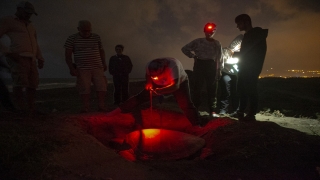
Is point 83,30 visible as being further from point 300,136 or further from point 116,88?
point 300,136

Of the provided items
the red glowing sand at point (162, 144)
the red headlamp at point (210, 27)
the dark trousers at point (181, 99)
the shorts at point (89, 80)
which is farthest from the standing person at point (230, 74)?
the shorts at point (89, 80)

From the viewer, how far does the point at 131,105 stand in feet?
13.3

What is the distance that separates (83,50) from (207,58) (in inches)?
103

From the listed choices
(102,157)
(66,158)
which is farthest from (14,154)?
(102,157)

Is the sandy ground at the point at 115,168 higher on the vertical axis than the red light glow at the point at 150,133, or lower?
higher

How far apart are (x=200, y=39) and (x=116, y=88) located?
3.08 metres

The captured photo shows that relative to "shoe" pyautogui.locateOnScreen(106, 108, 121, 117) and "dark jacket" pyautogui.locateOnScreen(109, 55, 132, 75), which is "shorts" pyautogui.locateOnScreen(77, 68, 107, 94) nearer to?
"shoe" pyautogui.locateOnScreen(106, 108, 121, 117)

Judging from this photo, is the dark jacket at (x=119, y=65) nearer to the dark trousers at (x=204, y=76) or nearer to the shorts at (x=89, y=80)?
the shorts at (x=89, y=80)

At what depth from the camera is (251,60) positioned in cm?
392

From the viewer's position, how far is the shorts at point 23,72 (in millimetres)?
3568

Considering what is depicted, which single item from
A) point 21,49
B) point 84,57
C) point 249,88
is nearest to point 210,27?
point 249,88

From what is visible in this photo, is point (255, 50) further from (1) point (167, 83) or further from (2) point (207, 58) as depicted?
(1) point (167, 83)

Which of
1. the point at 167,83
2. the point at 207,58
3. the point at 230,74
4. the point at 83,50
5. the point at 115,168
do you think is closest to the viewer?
the point at 115,168

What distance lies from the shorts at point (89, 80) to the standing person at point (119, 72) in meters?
1.91
